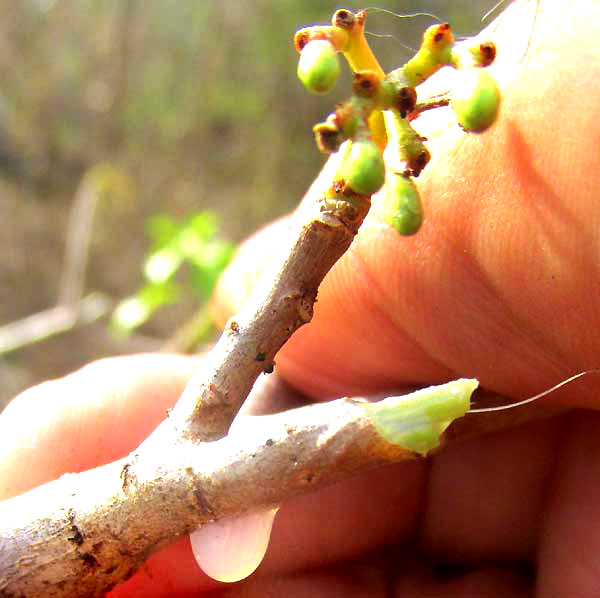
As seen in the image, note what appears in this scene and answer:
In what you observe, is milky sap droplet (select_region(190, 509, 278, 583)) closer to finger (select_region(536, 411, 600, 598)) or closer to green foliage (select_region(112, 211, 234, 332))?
finger (select_region(536, 411, 600, 598))

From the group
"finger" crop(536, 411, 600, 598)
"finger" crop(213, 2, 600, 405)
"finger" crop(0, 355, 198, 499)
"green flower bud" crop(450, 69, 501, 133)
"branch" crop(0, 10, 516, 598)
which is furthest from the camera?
"finger" crop(0, 355, 198, 499)

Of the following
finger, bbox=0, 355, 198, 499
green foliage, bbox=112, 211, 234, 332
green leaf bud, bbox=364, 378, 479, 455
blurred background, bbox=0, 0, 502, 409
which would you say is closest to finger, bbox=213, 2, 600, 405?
green leaf bud, bbox=364, 378, 479, 455

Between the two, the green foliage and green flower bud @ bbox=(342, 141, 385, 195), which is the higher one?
the green foliage

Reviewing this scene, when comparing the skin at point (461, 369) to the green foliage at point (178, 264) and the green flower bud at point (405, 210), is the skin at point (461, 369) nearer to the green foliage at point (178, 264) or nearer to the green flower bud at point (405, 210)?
the green flower bud at point (405, 210)

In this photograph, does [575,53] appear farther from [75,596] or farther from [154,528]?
[75,596]

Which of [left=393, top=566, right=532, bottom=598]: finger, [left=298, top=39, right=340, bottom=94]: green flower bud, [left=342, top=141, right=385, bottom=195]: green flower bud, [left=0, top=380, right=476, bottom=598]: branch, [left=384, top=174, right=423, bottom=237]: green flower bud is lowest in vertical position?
[left=393, top=566, right=532, bottom=598]: finger


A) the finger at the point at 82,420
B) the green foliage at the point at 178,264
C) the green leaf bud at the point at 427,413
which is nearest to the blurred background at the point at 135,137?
the green foliage at the point at 178,264

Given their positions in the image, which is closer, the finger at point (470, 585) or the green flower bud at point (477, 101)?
the green flower bud at point (477, 101)

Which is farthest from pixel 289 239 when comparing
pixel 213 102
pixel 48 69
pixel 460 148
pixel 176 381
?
pixel 48 69
